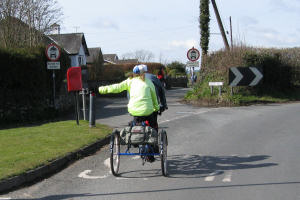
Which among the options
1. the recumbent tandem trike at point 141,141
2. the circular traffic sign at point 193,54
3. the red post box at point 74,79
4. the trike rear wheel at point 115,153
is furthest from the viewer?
the circular traffic sign at point 193,54

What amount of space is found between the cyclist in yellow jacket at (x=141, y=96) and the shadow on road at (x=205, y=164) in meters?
1.03

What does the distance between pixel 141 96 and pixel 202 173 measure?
1.72m

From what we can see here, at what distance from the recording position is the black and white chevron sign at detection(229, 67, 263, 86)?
2070 centimetres

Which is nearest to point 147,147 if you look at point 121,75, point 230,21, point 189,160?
point 189,160

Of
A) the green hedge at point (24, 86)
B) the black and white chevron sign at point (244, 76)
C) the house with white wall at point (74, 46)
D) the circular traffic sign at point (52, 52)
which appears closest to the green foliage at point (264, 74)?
the black and white chevron sign at point (244, 76)

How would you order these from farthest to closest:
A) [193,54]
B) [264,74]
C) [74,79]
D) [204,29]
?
[204,29] < [264,74] < [193,54] < [74,79]

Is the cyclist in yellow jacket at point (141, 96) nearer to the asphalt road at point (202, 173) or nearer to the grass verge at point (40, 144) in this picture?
the asphalt road at point (202, 173)

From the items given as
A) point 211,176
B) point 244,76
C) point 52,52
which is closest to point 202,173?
point 211,176

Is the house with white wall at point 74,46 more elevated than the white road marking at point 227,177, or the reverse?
the house with white wall at point 74,46

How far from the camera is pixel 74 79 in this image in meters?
11.9

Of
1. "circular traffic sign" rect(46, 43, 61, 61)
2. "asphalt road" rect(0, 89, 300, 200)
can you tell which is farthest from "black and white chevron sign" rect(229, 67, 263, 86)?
"circular traffic sign" rect(46, 43, 61, 61)

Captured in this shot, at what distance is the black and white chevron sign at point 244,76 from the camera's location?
815 inches

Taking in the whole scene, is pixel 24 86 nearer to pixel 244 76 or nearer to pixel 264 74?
pixel 244 76

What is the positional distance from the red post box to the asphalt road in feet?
9.71
